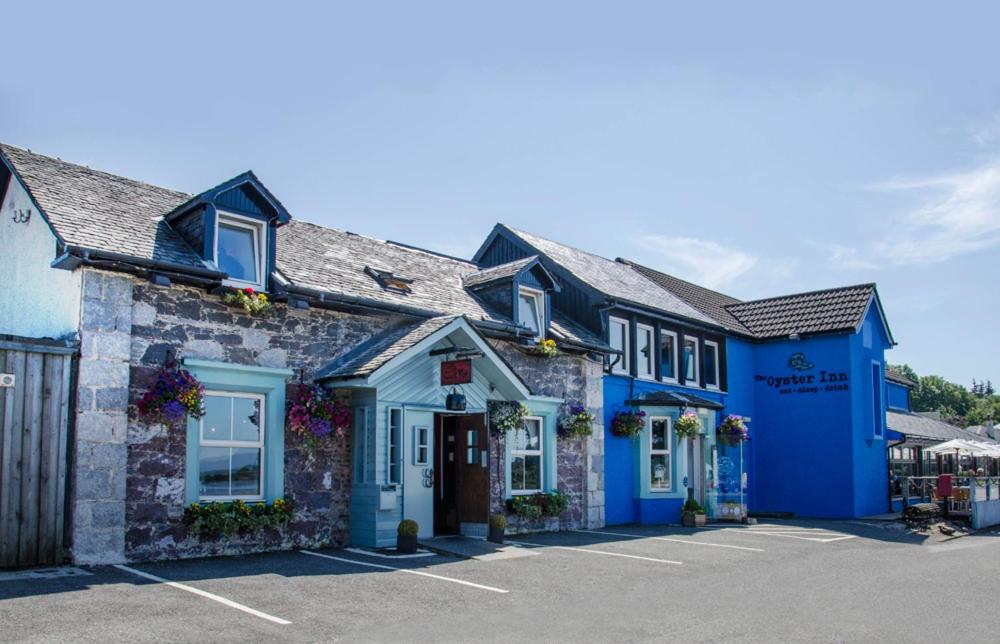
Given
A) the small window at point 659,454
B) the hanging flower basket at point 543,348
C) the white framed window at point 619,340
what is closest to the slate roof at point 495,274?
the hanging flower basket at point 543,348

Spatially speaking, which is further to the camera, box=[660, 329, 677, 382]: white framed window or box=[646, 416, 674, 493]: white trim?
box=[660, 329, 677, 382]: white framed window

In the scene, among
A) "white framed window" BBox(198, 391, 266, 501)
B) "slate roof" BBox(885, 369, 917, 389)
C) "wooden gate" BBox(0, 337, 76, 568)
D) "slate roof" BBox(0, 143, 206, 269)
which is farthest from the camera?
"slate roof" BBox(885, 369, 917, 389)

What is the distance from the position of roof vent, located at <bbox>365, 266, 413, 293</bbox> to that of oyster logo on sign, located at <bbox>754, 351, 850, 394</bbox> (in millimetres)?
13480

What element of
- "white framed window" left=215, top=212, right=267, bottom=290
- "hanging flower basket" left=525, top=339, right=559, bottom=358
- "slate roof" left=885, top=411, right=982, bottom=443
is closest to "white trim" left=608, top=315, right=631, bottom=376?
"hanging flower basket" left=525, top=339, right=559, bottom=358

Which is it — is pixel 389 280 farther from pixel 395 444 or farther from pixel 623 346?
pixel 623 346

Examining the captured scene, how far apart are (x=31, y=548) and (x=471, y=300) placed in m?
9.56

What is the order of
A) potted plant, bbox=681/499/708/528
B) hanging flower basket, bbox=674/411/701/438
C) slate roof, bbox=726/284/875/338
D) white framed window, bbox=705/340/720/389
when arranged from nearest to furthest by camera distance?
potted plant, bbox=681/499/708/528 < hanging flower basket, bbox=674/411/701/438 < white framed window, bbox=705/340/720/389 < slate roof, bbox=726/284/875/338

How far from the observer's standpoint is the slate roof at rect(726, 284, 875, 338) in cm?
2533

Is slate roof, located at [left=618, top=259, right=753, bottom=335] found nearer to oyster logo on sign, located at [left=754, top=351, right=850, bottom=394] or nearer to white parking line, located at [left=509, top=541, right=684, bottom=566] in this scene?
oyster logo on sign, located at [left=754, top=351, right=850, bottom=394]

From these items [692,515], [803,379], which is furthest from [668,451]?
[803,379]

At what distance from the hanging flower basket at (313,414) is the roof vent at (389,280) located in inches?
117

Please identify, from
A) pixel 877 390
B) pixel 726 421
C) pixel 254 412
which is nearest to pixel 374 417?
pixel 254 412

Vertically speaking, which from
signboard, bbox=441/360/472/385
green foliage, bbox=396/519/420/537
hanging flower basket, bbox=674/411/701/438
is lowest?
green foliage, bbox=396/519/420/537

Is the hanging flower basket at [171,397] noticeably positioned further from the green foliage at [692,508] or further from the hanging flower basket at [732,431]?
the hanging flower basket at [732,431]
